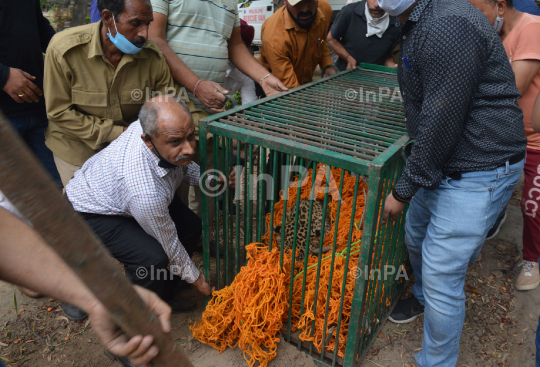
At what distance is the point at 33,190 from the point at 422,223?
A: 215cm

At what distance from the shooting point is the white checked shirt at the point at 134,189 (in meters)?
2.23

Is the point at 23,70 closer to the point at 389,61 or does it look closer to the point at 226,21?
the point at 226,21

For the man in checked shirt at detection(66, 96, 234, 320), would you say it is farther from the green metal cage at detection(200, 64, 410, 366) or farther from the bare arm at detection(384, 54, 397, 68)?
the bare arm at detection(384, 54, 397, 68)

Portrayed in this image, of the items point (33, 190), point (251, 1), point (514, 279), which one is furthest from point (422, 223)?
point (251, 1)

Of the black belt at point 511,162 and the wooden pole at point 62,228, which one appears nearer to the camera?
the wooden pole at point 62,228

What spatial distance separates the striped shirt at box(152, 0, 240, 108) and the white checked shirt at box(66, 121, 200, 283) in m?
0.90

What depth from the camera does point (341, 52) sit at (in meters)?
4.46

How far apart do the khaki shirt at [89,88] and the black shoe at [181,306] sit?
4.01 feet

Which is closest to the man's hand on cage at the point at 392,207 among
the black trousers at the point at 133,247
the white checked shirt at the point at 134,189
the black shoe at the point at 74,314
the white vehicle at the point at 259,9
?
the white checked shirt at the point at 134,189

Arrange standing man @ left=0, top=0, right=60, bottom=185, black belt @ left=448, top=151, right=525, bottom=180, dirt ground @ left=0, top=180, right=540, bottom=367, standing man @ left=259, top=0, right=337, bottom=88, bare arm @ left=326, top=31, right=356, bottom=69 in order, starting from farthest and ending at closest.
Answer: bare arm @ left=326, top=31, right=356, bottom=69, standing man @ left=259, top=0, right=337, bottom=88, standing man @ left=0, top=0, right=60, bottom=185, dirt ground @ left=0, top=180, right=540, bottom=367, black belt @ left=448, top=151, right=525, bottom=180

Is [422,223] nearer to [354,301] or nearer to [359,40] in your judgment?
[354,301]

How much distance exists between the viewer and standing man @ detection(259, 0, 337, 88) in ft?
12.1

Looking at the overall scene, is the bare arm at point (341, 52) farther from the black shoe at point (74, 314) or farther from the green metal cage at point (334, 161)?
the black shoe at point (74, 314)

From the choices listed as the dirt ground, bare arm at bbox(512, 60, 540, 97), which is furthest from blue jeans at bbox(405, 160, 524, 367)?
bare arm at bbox(512, 60, 540, 97)
